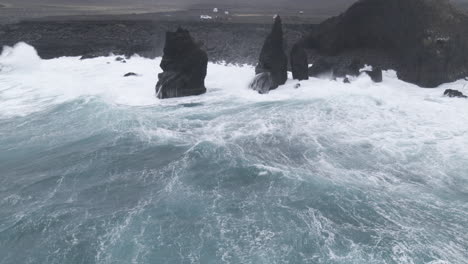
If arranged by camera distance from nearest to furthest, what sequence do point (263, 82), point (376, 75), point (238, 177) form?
point (238, 177) < point (263, 82) < point (376, 75)

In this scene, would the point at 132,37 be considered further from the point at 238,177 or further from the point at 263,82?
the point at 238,177

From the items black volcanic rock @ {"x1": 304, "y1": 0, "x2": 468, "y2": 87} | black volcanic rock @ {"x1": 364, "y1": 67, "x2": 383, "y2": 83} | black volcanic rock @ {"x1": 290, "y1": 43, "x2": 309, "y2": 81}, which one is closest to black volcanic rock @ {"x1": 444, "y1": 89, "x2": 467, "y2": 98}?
black volcanic rock @ {"x1": 304, "y1": 0, "x2": 468, "y2": 87}

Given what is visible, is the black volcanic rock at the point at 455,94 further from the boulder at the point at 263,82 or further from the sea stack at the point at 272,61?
the boulder at the point at 263,82

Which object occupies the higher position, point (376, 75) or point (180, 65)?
point (180, 65)

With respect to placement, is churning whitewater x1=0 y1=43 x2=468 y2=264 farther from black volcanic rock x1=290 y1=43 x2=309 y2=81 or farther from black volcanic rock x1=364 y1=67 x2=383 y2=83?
black volcanic rock x1=290 y1=43 x2=309 y2=81

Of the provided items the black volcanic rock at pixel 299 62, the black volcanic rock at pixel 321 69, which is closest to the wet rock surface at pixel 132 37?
the black volcanic rock at pixel 321 69

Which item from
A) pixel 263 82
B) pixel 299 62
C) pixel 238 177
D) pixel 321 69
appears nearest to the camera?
pixel 238 177

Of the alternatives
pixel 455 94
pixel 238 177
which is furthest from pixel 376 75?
pixel 238 177

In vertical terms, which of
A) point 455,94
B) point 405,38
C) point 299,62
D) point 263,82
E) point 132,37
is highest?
point 405,38

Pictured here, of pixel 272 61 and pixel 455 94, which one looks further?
pixel 272 61
